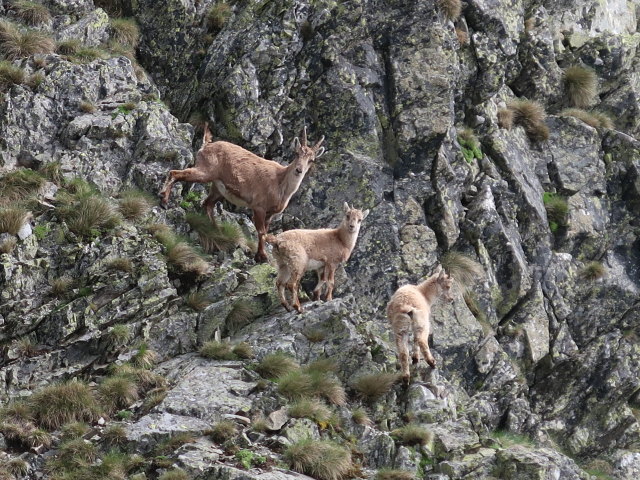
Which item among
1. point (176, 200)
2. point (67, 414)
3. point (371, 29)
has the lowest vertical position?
point (67, 414)

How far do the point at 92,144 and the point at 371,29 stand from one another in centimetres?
721

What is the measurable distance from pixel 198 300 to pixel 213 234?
7.00 ft

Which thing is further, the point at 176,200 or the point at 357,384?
the point at 176,200

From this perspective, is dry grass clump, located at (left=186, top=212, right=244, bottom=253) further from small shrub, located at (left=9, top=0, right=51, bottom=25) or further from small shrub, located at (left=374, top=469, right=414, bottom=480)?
small shrub, located at (left=9, top=0, right=51, bottom=25)

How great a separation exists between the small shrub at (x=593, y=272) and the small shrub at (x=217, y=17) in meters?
10.9

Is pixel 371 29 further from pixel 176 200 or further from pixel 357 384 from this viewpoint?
pixel 357 384

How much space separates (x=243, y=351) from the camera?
17.3 meters

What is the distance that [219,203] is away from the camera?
21266 millimetres

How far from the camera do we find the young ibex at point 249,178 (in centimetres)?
2003

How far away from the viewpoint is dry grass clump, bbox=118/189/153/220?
1930cm

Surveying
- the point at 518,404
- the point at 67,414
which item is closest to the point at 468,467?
the point at 518,404

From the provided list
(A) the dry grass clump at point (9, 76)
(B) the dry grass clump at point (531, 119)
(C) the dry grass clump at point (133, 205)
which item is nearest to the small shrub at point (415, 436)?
(C) the dry grass clump at point (133, 205)

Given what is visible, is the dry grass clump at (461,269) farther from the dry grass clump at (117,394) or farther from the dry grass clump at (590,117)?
the dry grass clump at (117,394)

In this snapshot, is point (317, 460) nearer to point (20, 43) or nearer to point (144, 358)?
point (144, 358)
